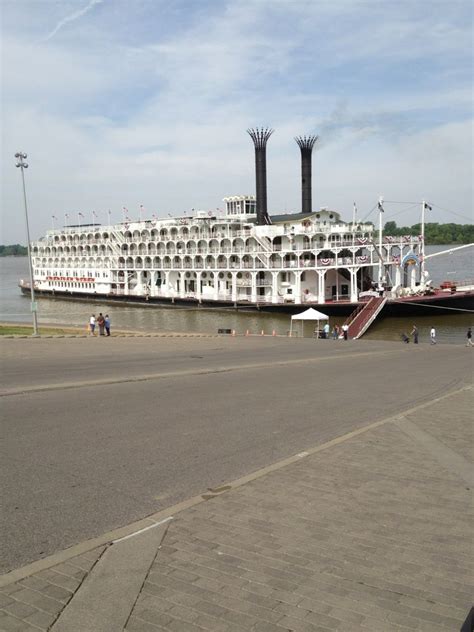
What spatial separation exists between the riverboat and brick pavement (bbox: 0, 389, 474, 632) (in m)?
40.6

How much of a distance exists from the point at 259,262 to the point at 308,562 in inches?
2014

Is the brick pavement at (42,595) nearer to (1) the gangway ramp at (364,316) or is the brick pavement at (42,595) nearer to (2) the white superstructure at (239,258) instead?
(1) the gangway ramp at (364,316)

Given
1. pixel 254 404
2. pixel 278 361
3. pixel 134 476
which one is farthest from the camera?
pixel 278 361

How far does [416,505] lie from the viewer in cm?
635

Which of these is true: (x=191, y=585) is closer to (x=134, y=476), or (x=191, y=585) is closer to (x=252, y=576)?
(x=252, y=576)

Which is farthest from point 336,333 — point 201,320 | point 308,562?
point 308,562

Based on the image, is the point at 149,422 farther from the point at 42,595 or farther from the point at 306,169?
the point at 306,169

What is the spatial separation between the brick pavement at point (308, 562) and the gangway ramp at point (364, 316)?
106ft

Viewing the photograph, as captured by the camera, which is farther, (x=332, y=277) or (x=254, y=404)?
(x=332, y=277)

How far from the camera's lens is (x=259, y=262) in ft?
182

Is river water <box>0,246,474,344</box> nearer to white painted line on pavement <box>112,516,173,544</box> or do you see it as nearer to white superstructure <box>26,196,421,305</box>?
white superstructure <box>26,196,421,305</box>

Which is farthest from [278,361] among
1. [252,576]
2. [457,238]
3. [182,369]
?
[457,238]

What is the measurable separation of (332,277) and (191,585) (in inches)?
2000

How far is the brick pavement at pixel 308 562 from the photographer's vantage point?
4.17m
